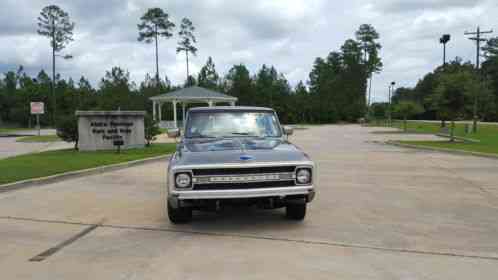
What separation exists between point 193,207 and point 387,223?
284 centimetres

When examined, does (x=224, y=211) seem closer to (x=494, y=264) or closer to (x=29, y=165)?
(x=494, y=264)

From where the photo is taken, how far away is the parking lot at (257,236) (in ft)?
16.3

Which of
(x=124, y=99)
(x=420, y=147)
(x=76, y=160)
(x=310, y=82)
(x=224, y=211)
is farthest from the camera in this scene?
(x=310, y=82)

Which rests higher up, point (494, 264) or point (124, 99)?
point (124, 99)

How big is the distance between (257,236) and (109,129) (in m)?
15.7

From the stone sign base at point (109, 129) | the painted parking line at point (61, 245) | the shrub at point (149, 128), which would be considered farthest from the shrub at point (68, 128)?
the painted parking line at point (61, 245)

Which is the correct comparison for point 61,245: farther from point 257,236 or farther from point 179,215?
point 257,236

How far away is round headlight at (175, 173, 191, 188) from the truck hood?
16 centimetres

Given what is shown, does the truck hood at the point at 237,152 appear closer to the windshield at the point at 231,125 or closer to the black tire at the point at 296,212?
the windshield at the point at 231,125

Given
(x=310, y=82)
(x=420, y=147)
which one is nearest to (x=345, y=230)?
(x=420, y=147)

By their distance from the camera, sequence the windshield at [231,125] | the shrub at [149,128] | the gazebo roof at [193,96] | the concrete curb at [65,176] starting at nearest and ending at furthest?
the windshield at [231,125] → the concrete curb at [65,176] → the shrub at [149,128] → the gazebo roof at [193,96]

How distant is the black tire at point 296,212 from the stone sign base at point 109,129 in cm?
1347

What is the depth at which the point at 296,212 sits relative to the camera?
6.96m

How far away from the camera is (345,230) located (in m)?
6.61
